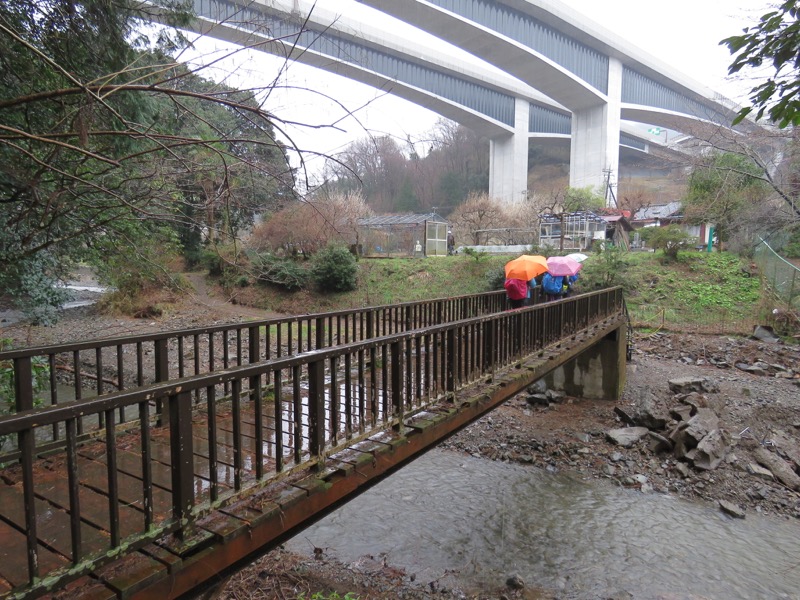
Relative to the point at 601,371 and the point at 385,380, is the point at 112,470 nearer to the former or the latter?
the point at 385,380

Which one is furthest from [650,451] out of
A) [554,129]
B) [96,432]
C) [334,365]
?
[554,129]

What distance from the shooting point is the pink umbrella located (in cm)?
955

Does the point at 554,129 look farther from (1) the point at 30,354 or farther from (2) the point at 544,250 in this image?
(1) the point at 30,354

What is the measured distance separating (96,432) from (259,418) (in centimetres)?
183

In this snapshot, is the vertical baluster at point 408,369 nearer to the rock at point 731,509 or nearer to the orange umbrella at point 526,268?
the orange umbrella at point 526,268

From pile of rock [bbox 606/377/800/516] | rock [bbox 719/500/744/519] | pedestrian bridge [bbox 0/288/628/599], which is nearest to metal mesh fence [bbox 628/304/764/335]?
pile of rock [bbox 606/377/800/516]

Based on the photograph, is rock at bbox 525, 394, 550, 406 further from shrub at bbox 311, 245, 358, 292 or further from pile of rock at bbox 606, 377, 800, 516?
shrub at bbox 311, 245, 358, 292

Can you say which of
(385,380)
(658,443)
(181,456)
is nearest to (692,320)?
(658,443)

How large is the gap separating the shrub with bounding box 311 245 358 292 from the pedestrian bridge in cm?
1589

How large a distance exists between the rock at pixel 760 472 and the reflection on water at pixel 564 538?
1.15m

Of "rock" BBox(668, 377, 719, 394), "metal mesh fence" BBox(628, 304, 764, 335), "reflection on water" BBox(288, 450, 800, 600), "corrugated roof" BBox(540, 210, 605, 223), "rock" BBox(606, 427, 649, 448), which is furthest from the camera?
"corrugated roof" BBox(540, 210, 605, 223)

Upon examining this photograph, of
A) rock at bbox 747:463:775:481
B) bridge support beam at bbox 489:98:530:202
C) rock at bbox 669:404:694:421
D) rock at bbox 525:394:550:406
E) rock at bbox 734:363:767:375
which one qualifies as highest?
bridge support beam at bbox 489:98:530:202

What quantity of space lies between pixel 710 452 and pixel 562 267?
161 inches

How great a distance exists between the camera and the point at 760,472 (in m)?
7.96
